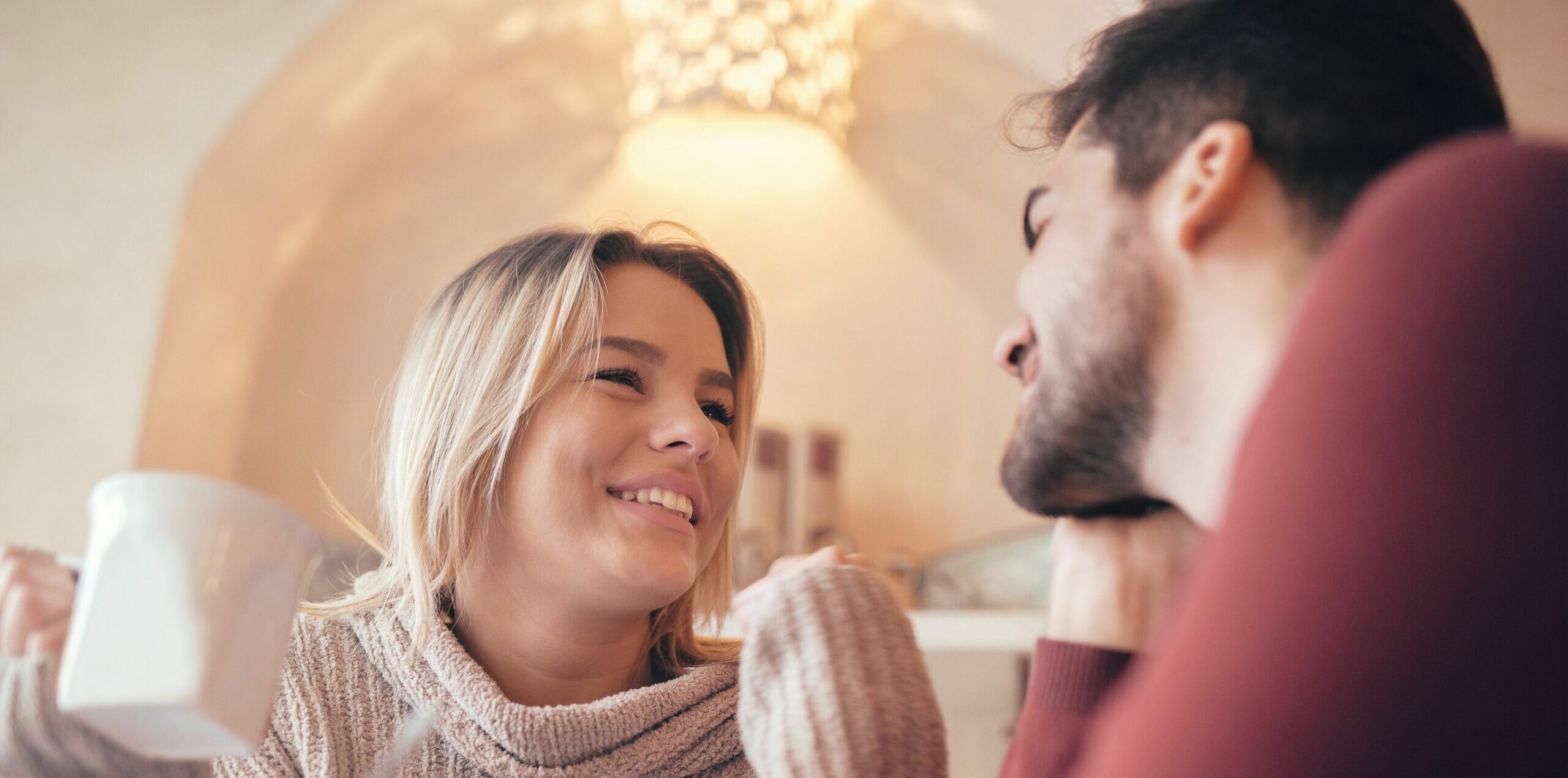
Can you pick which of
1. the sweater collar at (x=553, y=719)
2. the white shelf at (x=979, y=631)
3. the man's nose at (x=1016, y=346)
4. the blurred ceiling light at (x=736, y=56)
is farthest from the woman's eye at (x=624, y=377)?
the white shelf at (x=979, y=631)

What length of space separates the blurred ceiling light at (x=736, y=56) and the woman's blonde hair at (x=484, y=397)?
2.62 feet

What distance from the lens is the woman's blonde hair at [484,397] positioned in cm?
107

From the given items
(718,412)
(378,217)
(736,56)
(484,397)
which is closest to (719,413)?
(718,412)

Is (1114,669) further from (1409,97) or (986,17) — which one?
(986,17)

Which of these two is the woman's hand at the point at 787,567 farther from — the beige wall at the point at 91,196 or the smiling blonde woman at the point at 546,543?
the beige wall at the point at 91,196

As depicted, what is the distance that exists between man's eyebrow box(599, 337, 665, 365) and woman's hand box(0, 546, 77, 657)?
482mm

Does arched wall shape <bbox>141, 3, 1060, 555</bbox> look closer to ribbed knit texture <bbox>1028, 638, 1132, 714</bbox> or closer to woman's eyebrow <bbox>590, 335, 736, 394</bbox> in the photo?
woman's eyebrow <bbox>590, 335, 736, 394</bbox>

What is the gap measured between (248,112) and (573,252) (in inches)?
51.0

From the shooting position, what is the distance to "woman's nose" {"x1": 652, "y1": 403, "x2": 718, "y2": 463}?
104 centimetres

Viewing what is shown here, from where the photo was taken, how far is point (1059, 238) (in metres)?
0.77

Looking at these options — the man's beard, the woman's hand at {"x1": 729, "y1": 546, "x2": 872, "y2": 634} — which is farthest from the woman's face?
the man's beard

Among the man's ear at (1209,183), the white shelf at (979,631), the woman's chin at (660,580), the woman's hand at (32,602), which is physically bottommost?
the white shelf at (979,631)

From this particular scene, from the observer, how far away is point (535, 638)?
1.07m

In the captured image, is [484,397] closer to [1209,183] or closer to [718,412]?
[718,412]
